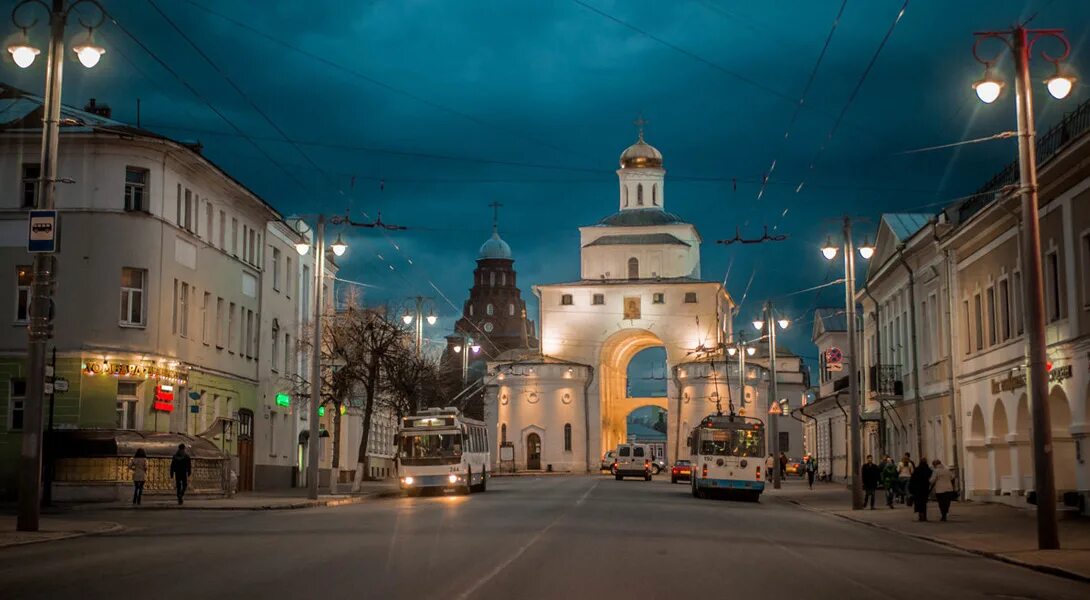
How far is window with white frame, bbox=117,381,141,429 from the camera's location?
3925cm

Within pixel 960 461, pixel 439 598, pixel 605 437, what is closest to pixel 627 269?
pixel 605 437

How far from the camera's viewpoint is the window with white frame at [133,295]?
3978 cm

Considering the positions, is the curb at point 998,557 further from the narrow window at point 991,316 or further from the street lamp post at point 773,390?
the street lamp post at point 773,390

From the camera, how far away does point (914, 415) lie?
49.0 metres

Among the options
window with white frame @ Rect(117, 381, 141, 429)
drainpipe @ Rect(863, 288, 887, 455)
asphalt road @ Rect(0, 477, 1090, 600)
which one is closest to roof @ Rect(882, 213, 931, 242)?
drainpipe @ Rect(863, 288, 887, 455)

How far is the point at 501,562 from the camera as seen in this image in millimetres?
17406

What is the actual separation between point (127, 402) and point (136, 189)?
252 inches

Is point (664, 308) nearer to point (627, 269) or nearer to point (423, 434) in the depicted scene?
point (627, 269)

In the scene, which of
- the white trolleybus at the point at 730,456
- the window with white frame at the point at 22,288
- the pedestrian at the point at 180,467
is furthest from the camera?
the white trolleybus at the point at 730,456

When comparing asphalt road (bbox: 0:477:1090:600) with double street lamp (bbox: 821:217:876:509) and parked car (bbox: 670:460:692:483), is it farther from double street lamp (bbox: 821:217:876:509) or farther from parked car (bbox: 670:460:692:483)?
parked car (bbox: 670:460:692:483)

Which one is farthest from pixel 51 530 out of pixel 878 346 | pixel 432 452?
pixel 878 346

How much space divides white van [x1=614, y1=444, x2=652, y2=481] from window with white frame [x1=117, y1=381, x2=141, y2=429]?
140 feet

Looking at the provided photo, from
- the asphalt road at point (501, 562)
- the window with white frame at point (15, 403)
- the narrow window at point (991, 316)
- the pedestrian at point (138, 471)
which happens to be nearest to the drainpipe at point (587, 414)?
the narrow window at point (991, 316)

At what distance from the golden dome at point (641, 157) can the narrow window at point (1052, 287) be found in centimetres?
9131
